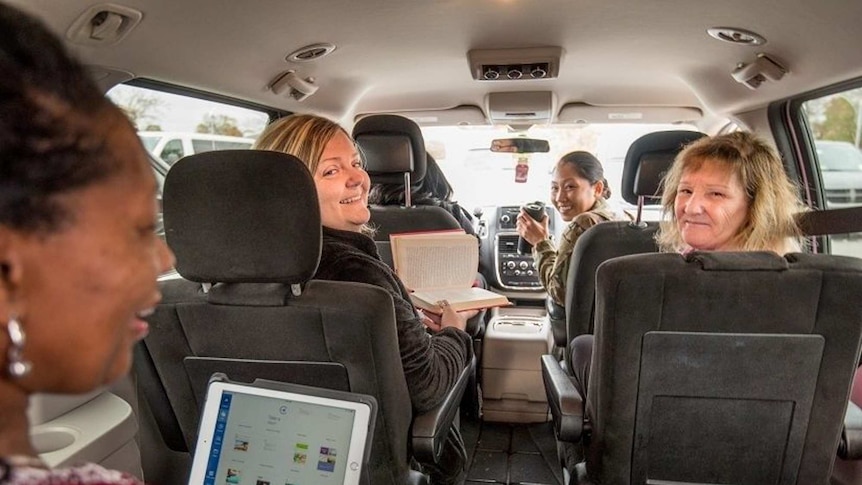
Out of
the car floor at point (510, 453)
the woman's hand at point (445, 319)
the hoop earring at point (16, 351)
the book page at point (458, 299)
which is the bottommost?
the car floor at point (510, 453)

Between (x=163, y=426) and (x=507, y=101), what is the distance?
2.57 meters

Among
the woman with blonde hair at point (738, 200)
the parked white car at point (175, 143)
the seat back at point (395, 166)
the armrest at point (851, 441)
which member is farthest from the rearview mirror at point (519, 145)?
the armrest at point (851, 441)

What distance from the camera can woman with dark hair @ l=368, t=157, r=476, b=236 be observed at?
126 inches

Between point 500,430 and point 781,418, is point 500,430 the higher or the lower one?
the lower one

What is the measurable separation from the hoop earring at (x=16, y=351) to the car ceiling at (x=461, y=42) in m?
1.27

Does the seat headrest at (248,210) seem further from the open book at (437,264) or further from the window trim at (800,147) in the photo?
the window trim at (800,147)

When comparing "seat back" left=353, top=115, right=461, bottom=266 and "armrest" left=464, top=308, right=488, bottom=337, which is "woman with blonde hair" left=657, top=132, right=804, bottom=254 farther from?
"seat back" left=353, top=115, right=461, bottom=266

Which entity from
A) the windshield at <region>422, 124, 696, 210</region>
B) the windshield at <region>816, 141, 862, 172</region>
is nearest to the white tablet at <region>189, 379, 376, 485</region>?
the windshield at <region>816, 141, 862, 172</region>

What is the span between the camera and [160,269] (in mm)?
522

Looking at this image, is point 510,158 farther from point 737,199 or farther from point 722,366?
point 722,366

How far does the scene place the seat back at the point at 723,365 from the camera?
4.21ft

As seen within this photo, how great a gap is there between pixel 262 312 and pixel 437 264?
0.94 meters

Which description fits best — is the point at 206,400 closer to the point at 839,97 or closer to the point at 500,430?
the point at 500,430

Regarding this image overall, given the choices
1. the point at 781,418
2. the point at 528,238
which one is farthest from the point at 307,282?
the point at 528,238
